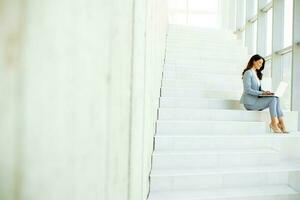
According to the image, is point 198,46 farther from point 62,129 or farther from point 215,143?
A: point 62,129

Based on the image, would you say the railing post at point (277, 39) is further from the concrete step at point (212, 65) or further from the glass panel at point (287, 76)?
the concrete step at point (212, 65)

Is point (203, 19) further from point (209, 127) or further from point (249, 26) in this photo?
point (209, 127)

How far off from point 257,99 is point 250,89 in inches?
5.9

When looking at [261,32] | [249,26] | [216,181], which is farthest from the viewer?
[249,26]

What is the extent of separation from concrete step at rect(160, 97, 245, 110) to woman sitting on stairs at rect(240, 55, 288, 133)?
8.5 inches

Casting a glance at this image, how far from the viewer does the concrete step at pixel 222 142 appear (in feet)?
7.91

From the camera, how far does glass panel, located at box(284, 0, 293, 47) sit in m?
5.22

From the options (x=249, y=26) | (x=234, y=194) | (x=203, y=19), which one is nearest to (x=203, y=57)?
(x=234, y=194)

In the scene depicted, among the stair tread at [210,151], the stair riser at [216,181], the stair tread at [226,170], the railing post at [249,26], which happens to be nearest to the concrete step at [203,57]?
the stair tread at [210,151]

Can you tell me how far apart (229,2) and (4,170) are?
1088cm

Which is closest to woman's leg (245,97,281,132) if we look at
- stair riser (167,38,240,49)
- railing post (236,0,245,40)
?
stair riser (167,38,240,49)

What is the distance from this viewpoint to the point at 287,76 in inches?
212

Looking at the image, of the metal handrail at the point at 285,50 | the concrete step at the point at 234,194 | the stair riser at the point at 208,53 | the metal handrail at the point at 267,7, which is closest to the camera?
the concrete step at the point at 234,194

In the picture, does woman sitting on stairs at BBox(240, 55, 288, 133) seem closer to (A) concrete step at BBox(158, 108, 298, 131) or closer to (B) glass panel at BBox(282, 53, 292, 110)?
(A) concrete step at BBox(158, 108, 298, 131)
